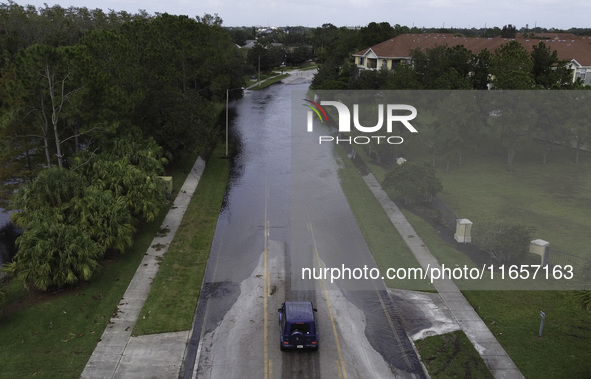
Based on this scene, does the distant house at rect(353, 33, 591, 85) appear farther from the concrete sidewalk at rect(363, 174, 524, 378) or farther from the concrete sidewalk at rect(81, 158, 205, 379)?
the concrete sidewalk at rect(81, 158, 205, 379)

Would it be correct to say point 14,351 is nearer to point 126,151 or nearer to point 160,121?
point 126,151

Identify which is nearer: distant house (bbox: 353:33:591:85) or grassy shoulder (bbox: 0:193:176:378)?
grassy shoulder (bbox: 0:193:176:378)

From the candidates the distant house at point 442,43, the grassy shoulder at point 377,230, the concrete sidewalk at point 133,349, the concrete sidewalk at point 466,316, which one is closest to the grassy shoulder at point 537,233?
the concrete sidewalk at point 466,316

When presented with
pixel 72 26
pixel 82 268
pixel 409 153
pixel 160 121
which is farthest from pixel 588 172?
pixel 72 26

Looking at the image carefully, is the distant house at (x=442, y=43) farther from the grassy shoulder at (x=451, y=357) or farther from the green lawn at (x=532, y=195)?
the grassy shoulder at (x=451, y=357)

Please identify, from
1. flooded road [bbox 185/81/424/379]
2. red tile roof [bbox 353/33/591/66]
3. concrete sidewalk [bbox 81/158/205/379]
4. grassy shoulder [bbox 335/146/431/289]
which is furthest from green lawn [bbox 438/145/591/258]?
red tile roof [bbox 353/33/591/66]
